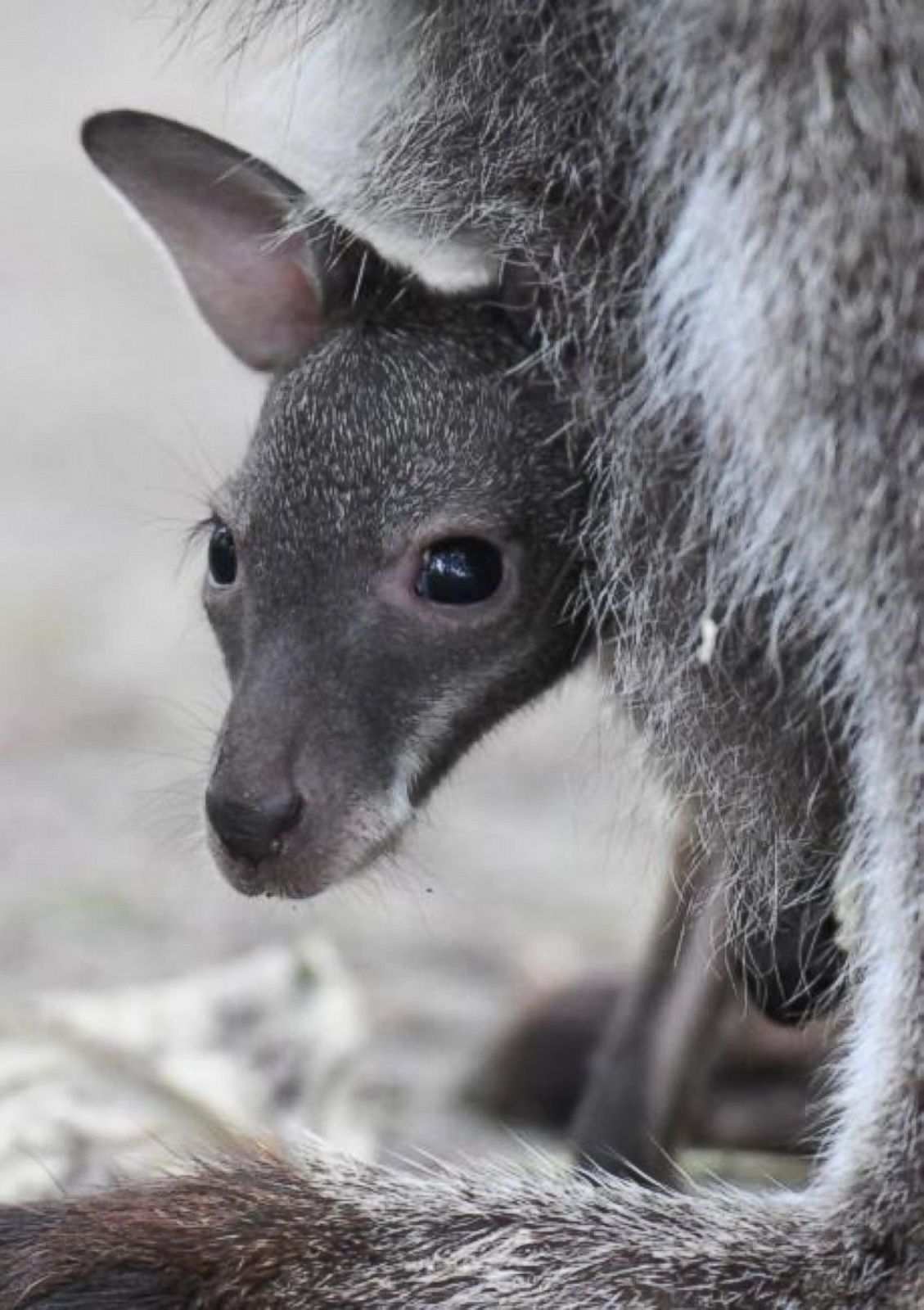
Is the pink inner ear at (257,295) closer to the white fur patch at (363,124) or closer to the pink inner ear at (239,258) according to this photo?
the pink inner ear at (239,258)

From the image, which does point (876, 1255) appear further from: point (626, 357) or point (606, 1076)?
point (606, 1076)

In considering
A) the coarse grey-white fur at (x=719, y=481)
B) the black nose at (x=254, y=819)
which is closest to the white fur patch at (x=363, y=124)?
the coarse grey-white fur at (x=719, y=481)

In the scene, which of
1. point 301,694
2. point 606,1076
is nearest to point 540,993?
point 606,1076

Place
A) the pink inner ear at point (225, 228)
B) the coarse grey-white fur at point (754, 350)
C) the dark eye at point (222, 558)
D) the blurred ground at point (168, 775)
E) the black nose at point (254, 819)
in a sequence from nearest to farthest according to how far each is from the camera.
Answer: the coarse grey-white fur at point (754, 350) < the black nose at point (254, 819) < the dark eye at point (222, 558) < the pink inner ear at point (225, 228) < the blurred ground at point (168, 775)

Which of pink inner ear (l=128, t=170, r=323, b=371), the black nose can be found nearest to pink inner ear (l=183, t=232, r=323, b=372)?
pink inner ear (l=128, t=170, r=323, b=371)

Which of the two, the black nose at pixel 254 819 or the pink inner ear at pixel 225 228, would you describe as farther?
the pink inner ear at pixel 225 228

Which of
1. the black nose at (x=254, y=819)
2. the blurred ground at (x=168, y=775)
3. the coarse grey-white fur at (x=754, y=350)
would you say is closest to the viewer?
the coarse grey-white fur at (x=754, y=350)
